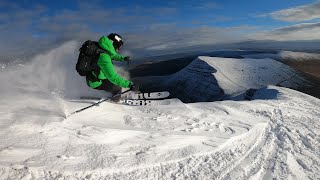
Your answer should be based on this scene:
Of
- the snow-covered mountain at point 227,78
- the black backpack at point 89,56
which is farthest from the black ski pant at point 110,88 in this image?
the snow-covered mountain at point 227,78

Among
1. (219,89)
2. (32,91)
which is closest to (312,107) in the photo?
(32,91)

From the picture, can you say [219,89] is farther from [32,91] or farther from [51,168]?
[51,168]

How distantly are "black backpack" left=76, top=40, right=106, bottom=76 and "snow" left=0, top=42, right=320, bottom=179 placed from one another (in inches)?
62.0

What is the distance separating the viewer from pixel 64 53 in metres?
17.1

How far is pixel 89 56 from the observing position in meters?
12.1

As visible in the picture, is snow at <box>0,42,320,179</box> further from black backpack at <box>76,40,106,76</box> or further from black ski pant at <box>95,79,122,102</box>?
black backpack at <box>76,40,106,76</box>

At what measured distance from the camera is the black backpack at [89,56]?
11.9m

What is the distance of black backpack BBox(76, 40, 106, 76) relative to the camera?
38.9ft

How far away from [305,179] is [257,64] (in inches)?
3535

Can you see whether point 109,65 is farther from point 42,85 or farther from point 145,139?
point 42,85

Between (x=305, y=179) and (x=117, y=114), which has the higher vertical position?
(x=117, y=114)

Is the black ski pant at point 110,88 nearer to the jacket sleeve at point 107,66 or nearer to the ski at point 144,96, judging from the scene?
the jacket sleeve at point 107,66

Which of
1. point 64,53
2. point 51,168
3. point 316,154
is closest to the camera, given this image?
point 51,168

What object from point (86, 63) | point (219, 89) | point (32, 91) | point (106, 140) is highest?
point (86, 63)
